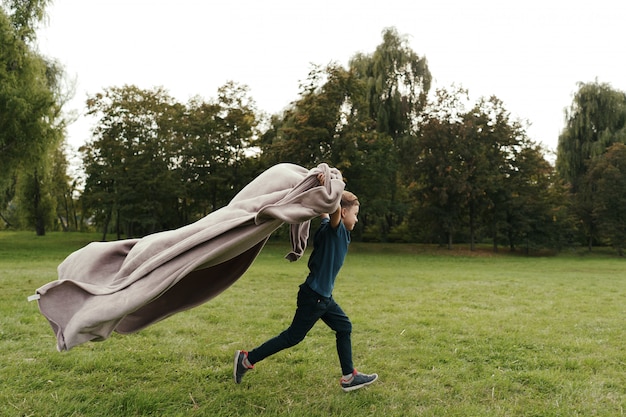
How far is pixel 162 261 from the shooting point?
3.88 m

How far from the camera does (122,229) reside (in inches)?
1732

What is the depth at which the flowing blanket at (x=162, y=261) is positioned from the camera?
3.71 meters

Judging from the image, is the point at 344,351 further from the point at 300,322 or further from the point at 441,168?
the point at 441,168

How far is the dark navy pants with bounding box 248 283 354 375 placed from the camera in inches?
181

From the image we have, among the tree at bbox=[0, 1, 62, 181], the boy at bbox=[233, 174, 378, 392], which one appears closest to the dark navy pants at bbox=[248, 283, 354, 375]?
the boy at bbox=[233, 174, 378, 392]

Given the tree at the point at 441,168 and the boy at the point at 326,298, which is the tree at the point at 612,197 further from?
the boy at the point at 326,298

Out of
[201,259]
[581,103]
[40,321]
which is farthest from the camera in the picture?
→ [581,103]

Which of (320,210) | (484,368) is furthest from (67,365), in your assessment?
(484,368)

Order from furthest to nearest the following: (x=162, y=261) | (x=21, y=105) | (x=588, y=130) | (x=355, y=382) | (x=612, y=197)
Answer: (x=588, y=130) < (x=612, y=197) < (x=21, y=105) < (x=355, y=382) < (x=162, y=261)

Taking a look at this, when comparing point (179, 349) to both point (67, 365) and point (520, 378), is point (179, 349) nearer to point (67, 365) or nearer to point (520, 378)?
point (67, 365)

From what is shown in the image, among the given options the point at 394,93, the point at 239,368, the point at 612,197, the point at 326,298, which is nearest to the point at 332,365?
the point at 239,368

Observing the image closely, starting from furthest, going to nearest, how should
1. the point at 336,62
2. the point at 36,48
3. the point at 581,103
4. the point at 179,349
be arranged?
the point at 581,103, the point at 336,62, the point at 36,48, the point at 179,349

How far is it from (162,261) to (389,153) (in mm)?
26971

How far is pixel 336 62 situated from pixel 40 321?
26.6 meters
